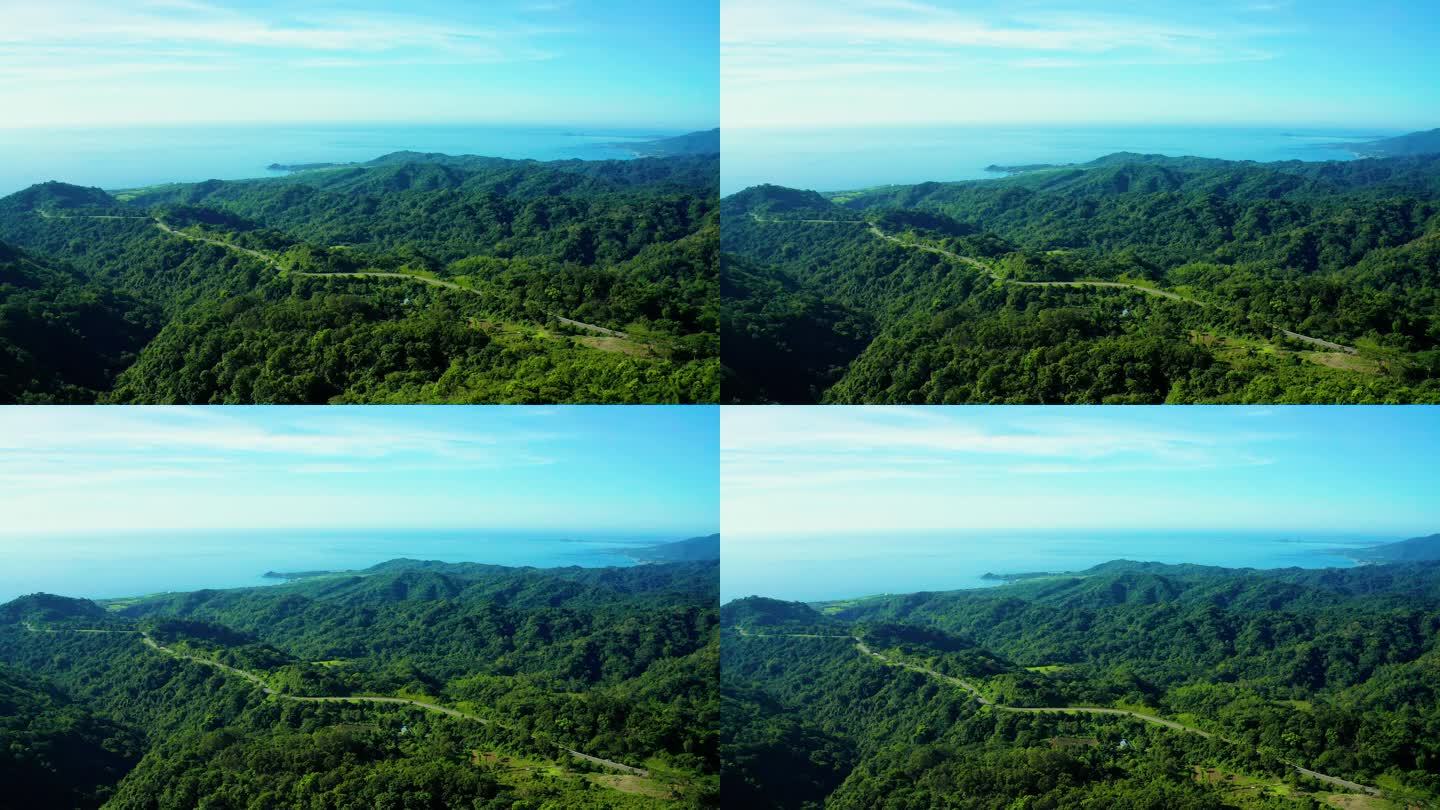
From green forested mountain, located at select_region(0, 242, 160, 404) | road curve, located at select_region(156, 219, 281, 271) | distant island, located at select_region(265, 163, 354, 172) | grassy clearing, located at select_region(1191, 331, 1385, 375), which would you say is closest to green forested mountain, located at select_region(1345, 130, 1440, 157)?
grassy clearing, located at select_region(1191, 331, 1385, 375)

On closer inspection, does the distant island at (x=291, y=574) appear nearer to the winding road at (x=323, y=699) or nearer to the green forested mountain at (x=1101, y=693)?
the winding road at (x=323, y=699)

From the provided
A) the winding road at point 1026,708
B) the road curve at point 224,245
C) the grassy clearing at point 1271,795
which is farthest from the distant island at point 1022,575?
the road curve at point 224,245

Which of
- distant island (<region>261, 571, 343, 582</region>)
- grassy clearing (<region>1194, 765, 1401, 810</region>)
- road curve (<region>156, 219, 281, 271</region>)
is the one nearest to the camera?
grassy clearing (<region>1194, 765, 1401, 810</region>)

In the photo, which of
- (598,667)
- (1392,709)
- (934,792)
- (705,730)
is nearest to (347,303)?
(598,667)

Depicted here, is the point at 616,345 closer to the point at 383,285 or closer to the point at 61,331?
the point at 383,285

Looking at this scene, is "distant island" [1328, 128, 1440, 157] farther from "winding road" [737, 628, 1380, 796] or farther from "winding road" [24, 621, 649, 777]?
"winding road" [24, 621, 649, 777]

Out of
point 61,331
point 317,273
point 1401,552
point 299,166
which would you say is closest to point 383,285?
point 317,273

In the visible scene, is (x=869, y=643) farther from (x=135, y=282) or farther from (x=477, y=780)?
Result: (x=135, y=282)
